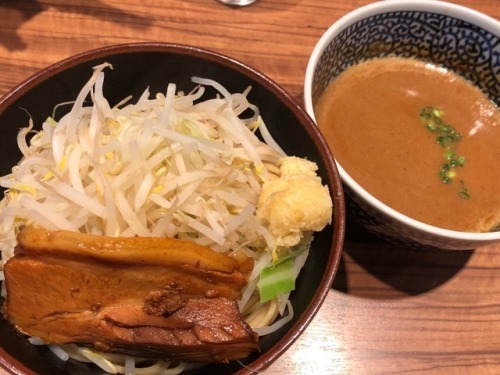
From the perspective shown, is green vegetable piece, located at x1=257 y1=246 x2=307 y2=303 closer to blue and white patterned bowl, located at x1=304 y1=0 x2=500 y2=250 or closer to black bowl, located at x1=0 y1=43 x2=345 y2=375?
black bowl, located at x1=0 y1=43 x2=345 y2=375

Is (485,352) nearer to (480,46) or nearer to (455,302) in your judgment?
(455,302)

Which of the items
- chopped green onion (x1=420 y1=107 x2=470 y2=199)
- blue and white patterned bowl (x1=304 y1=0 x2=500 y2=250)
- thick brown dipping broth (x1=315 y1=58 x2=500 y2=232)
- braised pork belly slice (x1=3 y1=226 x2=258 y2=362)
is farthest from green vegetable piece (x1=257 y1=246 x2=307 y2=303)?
chopped green onion (x1=420 y1=107 x2=470 y2=199)

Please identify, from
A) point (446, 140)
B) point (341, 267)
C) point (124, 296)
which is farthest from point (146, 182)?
point (446, 140)

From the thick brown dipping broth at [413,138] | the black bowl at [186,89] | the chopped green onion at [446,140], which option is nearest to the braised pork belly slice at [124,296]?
the black bowl at [186,89]

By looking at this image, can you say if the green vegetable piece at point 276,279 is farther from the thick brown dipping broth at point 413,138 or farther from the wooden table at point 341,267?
the thick brown dipping broth at point 413,138

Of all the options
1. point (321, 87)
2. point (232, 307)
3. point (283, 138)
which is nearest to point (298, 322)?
point (232, 307)

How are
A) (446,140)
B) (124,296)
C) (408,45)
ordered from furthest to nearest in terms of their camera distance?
(408,45), (446,140), (124,296)

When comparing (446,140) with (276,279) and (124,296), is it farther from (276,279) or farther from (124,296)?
(124,296)
